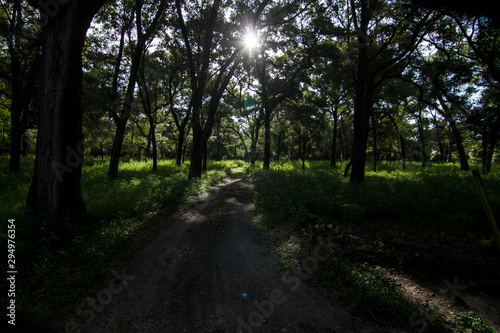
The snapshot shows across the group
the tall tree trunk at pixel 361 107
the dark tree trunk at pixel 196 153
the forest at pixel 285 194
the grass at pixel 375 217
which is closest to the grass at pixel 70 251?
the forest at pixel 285 194

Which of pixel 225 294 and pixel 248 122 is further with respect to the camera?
pixel 248 122

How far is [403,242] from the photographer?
507 cm

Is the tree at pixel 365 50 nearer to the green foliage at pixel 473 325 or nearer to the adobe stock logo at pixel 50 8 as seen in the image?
the green foliage at pixel 473 325

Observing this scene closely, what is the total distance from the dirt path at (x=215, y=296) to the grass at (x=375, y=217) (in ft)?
1.55

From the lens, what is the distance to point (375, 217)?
6.84 m

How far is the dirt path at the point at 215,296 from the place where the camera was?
10.2 feet

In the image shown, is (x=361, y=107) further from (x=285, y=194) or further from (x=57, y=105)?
(x=57, y=105)

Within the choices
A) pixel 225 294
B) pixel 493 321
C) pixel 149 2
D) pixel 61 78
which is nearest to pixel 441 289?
pixel 493 321

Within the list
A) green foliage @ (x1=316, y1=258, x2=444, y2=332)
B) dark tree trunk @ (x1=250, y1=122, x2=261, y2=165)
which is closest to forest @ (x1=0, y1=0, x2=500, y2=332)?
green foliage @ (x1=316, y1=258, x2=444, y2=332)

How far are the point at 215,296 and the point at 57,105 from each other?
5991 mm

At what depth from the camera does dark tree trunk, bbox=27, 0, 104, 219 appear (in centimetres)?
520

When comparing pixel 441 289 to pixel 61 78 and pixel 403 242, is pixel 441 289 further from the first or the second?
pixel 61 78

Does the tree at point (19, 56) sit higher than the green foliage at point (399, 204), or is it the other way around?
the tree at point (19, 56)

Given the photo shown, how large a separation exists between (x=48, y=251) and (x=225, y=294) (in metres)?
3.85
